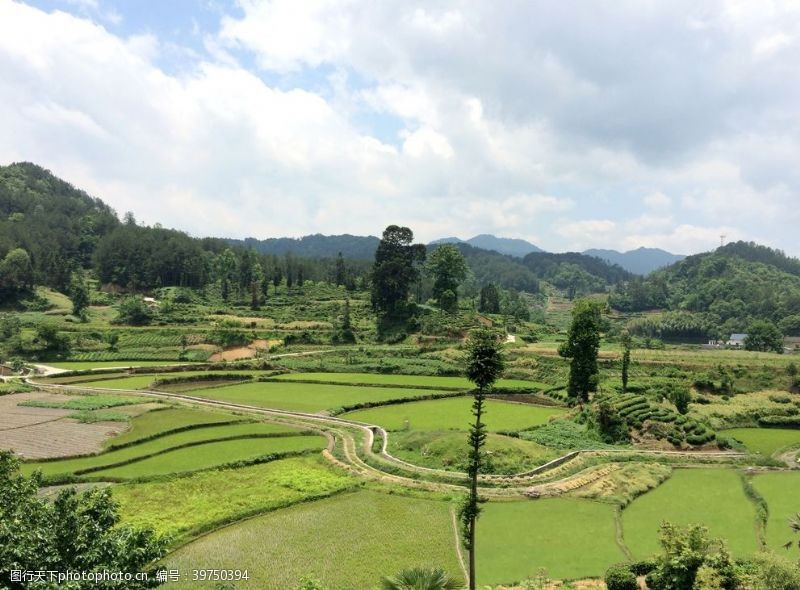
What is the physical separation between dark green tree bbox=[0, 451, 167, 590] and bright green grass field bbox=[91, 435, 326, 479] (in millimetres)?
18520

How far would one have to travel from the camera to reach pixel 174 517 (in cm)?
2728

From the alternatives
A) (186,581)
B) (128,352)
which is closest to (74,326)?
(128,352)

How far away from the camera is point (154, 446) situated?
132 feet

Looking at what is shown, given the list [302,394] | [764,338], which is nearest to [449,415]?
[302,394]

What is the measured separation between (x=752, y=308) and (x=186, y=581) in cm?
18761

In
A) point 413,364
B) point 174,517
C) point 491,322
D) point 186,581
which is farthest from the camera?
point 491,322

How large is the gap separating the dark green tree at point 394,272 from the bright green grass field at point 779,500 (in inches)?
2817

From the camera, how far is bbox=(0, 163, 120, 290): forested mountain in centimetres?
13162

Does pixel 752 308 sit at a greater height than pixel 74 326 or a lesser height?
greater

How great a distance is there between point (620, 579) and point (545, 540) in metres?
5.00

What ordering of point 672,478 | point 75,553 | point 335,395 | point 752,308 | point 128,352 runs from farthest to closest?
point 752,308, point 128,352, point 335,395, point 672,478, point 75,553

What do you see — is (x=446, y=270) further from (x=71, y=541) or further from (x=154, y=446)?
(x=71, y=541)

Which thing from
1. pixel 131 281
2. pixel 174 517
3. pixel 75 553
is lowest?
pixel 174 517

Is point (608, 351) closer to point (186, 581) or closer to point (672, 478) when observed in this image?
point (672, 478)
